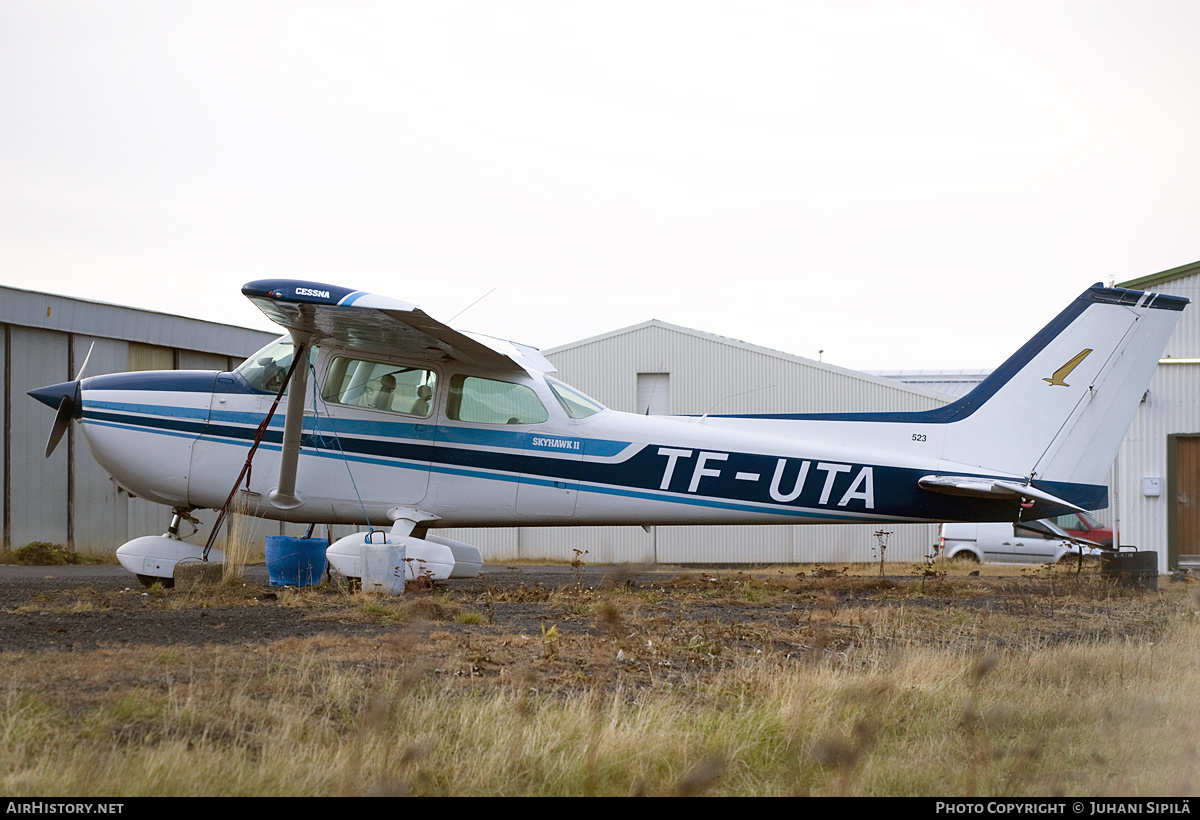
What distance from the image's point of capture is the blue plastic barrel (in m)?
9.48

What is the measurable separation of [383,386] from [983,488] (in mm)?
6476

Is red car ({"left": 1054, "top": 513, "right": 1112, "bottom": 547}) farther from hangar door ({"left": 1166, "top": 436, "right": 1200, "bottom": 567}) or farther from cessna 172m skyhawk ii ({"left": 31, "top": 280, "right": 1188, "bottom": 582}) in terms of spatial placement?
cessna 172m skyhawk ii ({"left": 31, "top": 280, "right": 1188, "bottom": 582})

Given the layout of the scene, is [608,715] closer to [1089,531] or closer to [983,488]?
[983,488]

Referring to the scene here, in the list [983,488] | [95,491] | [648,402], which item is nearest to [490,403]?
[983,488]

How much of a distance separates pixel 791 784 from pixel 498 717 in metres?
1.17

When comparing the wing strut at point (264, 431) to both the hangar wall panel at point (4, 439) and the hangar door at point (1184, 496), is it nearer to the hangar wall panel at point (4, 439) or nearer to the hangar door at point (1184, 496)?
the hangar wall panel at point (4, 439)

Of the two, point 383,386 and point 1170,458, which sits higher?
point 383,386

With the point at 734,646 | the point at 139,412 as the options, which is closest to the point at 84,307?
the point at 139,412

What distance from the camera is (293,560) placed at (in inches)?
375

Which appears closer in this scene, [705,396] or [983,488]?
[983,488]

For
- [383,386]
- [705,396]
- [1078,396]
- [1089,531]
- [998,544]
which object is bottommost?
[998,544]

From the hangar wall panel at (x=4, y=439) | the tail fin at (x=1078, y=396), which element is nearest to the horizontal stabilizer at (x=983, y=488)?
the tail fin at (x=1078, y=396)

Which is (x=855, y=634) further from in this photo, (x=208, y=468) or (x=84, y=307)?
(x=84, y=307)

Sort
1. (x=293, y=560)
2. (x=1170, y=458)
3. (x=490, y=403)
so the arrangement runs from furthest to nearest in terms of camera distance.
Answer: (x=1170, y=458), (x=490, y=403), (x=293, y=560)
